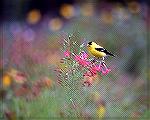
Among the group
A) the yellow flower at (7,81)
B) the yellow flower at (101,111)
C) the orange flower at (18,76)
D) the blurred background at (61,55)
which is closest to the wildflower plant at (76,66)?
the blurred background at (61,55)

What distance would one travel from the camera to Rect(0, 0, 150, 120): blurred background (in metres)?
3.97

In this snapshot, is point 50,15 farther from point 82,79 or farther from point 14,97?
point 82,79

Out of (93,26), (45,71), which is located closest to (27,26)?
(93,26)

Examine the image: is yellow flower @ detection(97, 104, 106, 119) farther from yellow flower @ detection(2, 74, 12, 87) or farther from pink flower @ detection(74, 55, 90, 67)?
pink flower @ detection(74, 55, 90, 67)

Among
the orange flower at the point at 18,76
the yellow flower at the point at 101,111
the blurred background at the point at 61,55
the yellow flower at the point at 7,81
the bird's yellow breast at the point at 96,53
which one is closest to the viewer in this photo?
the bird's yellow breast at the point at 96,53

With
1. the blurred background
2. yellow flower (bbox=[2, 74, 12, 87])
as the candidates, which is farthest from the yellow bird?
yellow flower (bbox=[2, 74, 12, 87])

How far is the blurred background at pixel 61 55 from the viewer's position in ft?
13.0

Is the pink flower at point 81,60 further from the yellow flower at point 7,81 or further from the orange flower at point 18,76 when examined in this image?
the yellow flower at point 7,81

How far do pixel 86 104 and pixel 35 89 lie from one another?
398 millimetres

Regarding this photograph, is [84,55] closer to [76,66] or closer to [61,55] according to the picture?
[76,66]

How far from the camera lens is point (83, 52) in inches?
86.9

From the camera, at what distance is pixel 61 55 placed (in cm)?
340

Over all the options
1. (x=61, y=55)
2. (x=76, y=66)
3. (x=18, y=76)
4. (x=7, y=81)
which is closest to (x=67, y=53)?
(x=76, y=66)

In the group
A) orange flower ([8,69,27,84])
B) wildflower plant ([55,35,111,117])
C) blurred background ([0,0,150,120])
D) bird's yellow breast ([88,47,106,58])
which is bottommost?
blurred background ([0,0,150,120])
